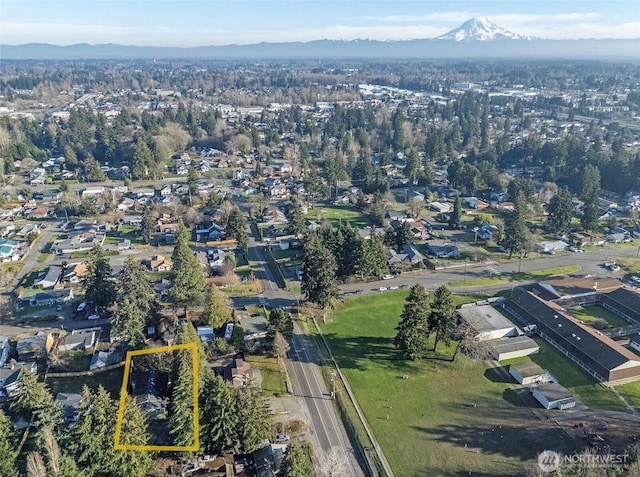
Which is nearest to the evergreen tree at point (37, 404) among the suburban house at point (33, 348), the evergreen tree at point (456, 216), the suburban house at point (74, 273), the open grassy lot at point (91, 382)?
the open grassy lot at point (91, 382)

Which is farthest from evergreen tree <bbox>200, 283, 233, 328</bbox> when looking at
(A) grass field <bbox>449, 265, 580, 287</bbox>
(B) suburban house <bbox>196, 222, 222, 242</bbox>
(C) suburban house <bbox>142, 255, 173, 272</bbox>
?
(A) grass field <bbox>449, 265, 580, 287</bbox>

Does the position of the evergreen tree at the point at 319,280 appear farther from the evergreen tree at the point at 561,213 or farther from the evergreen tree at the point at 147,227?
the evergreen tree at the point at 561,213

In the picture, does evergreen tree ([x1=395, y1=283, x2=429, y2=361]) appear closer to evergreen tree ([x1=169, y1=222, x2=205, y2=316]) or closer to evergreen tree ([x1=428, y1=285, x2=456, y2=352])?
evergreen tree ([x1=428, y1=285, x2=456, y2=352])

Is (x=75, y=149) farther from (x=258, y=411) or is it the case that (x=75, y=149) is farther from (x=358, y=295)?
(x=258, y=411)

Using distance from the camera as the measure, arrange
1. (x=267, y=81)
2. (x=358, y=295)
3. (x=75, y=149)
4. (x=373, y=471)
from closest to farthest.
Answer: (x=373, y=471) → (x=358, y=295) → (x=75, y=149) → (x=267, y=81)

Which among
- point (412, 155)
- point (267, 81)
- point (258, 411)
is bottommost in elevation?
point (258, 411)

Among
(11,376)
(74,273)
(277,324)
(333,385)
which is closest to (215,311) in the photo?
(277,324)

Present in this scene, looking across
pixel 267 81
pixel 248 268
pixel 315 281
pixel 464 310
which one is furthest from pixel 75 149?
pixel 267 81
